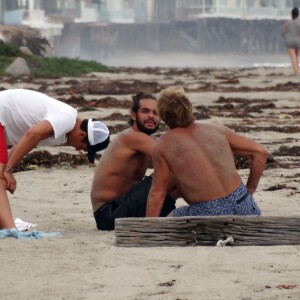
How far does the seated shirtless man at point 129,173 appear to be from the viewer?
340 inches

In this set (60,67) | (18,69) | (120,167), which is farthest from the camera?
(60,67)

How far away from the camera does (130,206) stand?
8.63 m

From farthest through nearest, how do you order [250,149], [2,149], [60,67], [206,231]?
[60,67] < [2,149] < [250,149] < [206,231]

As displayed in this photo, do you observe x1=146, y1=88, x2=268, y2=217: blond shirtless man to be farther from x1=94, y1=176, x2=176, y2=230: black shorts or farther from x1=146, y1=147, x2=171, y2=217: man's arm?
x1=94, y1=176, x2=176, y2=230: black shorts

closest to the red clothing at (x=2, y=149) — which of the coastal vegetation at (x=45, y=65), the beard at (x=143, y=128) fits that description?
the beard at (x=143, y=128)

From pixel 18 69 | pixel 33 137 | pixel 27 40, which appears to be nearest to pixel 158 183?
pixel 33 137

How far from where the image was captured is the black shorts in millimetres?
8547

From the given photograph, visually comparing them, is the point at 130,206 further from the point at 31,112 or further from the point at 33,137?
the point at 31,112

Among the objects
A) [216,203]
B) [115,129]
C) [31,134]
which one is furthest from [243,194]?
[115,129]

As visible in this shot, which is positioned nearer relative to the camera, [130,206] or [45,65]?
[130,206]

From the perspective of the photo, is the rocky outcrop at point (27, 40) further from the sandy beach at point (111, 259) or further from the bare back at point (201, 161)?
the bare back at point (201, 161)

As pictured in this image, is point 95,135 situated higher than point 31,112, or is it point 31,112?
point 31,112

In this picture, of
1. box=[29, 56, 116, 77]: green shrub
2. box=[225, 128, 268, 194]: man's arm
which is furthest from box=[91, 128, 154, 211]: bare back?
box=[29, 56, 116, 77]: green shrub

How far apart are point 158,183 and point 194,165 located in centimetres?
26
